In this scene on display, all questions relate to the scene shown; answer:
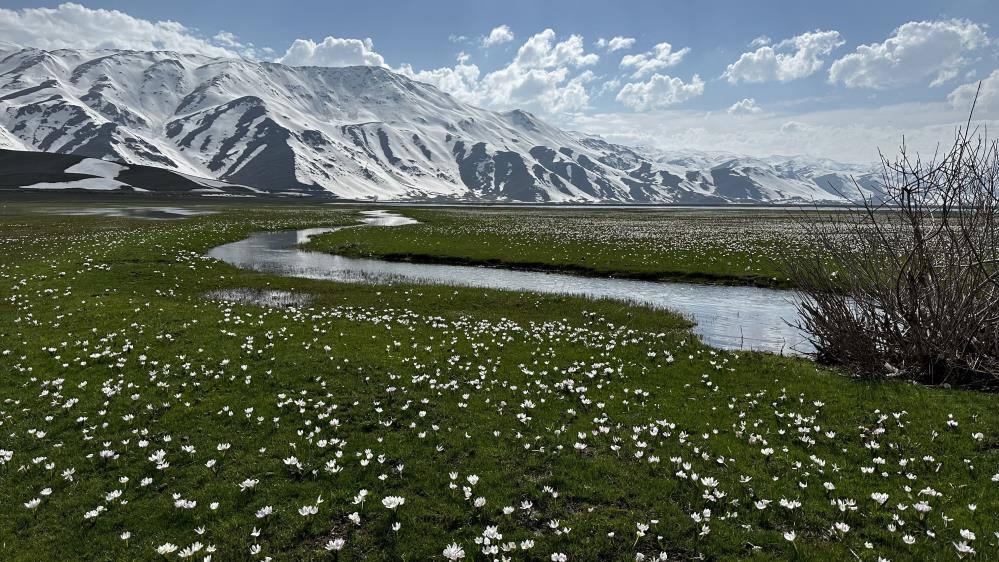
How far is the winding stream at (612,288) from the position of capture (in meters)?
24.4

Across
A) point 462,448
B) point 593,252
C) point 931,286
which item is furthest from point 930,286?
point 593,252

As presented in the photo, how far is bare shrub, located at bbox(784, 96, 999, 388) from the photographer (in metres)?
14.0

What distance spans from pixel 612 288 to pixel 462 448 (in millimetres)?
25915

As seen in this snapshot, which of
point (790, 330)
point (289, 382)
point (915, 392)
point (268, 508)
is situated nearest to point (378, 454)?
point (268, 508)

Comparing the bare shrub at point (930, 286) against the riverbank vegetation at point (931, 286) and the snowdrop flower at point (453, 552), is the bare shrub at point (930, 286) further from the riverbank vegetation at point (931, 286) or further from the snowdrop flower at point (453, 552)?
the snowdrop flower at point (453, 552)

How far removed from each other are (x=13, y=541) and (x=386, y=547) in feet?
21.2

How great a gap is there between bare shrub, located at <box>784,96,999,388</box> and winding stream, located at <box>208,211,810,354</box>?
3.78 m

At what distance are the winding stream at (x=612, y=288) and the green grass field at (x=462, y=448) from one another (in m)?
5.00

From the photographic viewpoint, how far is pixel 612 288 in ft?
118

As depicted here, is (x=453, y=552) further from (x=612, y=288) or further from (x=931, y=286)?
(x=612, y=288)

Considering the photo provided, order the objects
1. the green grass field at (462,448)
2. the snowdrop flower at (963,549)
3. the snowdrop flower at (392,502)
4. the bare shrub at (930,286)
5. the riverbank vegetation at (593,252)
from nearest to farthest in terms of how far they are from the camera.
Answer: the snowdrop flower at (963,549), the green grass field at (462,448), the snowdrop flower at (392,502), the bare shrub at (930,286), the riverbank vegetation at (593,252)

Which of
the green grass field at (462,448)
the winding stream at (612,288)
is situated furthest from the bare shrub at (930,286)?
the winding stream at (612,288)

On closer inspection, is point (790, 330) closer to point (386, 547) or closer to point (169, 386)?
point (386, 547)

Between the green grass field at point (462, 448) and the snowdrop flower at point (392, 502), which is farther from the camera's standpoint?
the snowdrop flower at point (392, 502)
